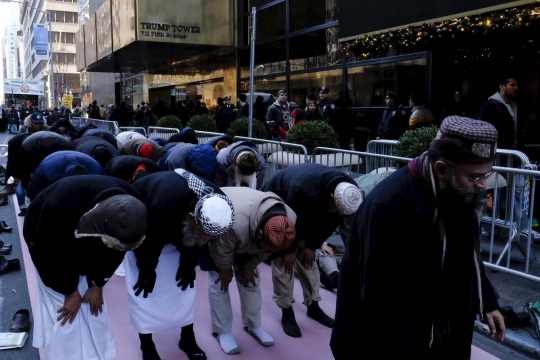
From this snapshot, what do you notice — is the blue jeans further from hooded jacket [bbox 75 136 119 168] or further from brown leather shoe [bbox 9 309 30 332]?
brown leather shoe [bbox 9 309 30 332]

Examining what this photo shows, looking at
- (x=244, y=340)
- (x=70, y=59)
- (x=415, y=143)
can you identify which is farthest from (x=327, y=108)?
(x=70, y=59)

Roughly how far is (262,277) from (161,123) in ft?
29.7

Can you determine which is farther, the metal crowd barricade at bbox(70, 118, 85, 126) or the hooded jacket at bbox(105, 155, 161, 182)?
the metal crowd barricade at bbox(70, 118, 85, 126)

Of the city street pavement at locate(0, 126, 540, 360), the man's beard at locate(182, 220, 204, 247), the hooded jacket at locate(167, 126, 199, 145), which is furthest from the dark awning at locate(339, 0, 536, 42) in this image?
the man's beard at locate(182, 220, 204, 247)

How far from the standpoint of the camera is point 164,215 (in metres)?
3.27

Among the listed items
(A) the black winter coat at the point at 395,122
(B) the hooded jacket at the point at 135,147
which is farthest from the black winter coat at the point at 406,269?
(A) the black winter coat at the point at 395,122

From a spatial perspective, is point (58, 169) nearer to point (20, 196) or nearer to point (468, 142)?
point (468, 142)

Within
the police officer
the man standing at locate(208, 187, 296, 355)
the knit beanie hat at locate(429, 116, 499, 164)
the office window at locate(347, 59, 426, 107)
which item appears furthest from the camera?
the police officer

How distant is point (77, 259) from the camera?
2982 mm

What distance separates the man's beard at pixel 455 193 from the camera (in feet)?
6.70

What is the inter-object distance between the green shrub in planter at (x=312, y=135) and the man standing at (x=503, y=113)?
2447 mm

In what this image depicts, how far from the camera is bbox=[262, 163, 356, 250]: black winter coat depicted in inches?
150

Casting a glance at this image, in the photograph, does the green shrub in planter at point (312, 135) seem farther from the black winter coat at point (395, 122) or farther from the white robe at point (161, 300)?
the white robe at point (161, 300)

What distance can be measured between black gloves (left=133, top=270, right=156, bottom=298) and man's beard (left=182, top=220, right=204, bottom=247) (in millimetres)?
335
